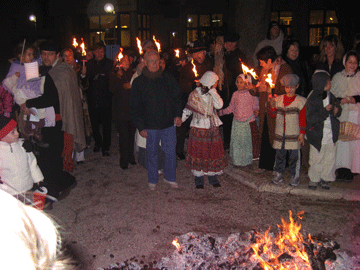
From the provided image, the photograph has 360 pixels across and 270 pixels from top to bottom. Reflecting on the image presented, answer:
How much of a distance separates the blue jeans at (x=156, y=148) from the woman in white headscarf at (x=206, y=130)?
1.18ft

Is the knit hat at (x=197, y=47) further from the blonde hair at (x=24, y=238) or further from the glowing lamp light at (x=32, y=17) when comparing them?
the glowing lamp light at (x=32, y=17)

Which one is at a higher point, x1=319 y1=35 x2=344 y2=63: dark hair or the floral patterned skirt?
x1=319 y1=35 x2=344 y2=63: dark hair

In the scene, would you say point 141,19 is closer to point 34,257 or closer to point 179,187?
point 179,187

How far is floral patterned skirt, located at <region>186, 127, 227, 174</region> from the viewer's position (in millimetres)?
6020

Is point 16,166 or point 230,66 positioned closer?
point 16,166

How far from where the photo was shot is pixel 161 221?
196 inches

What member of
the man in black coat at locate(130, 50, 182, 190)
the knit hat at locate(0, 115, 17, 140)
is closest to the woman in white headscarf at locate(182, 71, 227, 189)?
the man in black coat at locate(130, 50, 182, 190)

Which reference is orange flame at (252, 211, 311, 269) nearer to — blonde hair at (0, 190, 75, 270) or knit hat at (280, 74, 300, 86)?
knit hat at (280, 74, 300, 86)

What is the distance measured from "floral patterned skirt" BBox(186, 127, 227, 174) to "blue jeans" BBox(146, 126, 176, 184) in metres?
0.37

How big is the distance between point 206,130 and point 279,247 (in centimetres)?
259

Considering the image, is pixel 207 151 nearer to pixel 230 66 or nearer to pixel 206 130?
pixel 206 130

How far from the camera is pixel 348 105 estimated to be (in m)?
6.03

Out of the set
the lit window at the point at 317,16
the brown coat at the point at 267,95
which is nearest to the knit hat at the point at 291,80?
the brown coat at the point at 267,95

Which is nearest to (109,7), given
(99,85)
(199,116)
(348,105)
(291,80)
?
(99,85)
